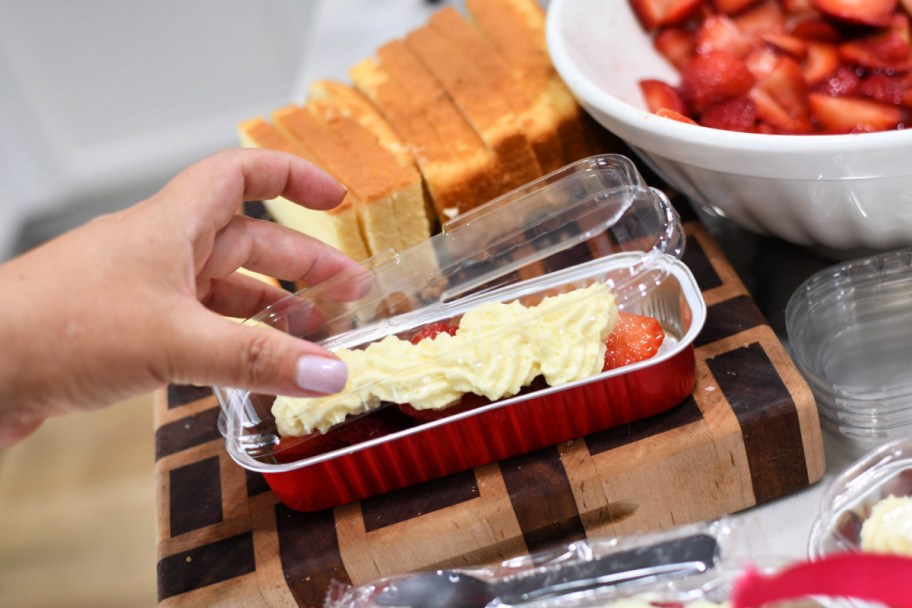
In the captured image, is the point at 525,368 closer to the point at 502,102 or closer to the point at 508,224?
the point at 508,224

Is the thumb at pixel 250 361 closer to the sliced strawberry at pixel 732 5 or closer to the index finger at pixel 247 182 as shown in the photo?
the index finger at pixel 247 182

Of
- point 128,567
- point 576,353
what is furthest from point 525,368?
point 128,567

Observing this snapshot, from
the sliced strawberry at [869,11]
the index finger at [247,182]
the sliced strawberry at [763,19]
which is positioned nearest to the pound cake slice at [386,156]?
the index finger at [247,182]

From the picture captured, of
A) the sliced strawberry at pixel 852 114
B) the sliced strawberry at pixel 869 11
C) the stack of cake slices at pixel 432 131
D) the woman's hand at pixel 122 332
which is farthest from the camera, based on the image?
the stack of cake slices at pixel 432 131

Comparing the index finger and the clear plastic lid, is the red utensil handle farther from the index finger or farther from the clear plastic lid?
the index finger

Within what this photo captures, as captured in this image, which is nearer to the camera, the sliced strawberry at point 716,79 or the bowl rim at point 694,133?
the bowl rim at point 694,133

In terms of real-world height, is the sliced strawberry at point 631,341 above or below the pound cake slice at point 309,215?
below

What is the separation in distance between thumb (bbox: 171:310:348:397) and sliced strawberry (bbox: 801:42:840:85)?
88 cm

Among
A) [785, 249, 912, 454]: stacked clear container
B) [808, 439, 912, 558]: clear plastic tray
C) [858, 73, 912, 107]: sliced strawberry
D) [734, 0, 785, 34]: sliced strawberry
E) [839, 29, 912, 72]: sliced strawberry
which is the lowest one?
[785, 249, 912, 454]: stacked clear container

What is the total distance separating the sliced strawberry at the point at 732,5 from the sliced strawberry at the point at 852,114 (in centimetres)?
24

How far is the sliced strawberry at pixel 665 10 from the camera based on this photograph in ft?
4.84

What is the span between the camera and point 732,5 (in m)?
1.48

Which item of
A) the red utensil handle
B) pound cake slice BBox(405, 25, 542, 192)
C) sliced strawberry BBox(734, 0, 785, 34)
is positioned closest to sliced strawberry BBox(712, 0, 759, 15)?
sliced strawberry BBox(734, 0, 785, 34)

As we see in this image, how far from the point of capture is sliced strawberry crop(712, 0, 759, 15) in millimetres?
1475
